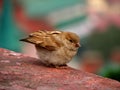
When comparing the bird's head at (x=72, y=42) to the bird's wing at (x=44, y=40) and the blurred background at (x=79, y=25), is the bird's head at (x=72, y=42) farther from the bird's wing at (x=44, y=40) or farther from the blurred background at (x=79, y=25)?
the blurred background at (x=79, y=25)

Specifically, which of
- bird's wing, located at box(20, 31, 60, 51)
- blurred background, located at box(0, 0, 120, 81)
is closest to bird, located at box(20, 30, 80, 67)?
bird's wing, located at box(20, 31, 60, 51)

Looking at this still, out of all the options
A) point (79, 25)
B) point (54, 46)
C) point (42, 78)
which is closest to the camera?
point (42, 78)

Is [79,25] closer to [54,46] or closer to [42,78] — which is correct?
[54,46]

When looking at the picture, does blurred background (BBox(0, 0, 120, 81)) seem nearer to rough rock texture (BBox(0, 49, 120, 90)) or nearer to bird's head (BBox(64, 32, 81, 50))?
bird's head (BBox(64, 32, 81, 50))

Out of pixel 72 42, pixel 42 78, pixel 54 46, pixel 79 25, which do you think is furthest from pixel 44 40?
pixel 79 25

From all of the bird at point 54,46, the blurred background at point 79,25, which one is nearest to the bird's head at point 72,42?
the bird at point 54,46

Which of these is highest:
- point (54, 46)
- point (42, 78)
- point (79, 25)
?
point (79, 25)
